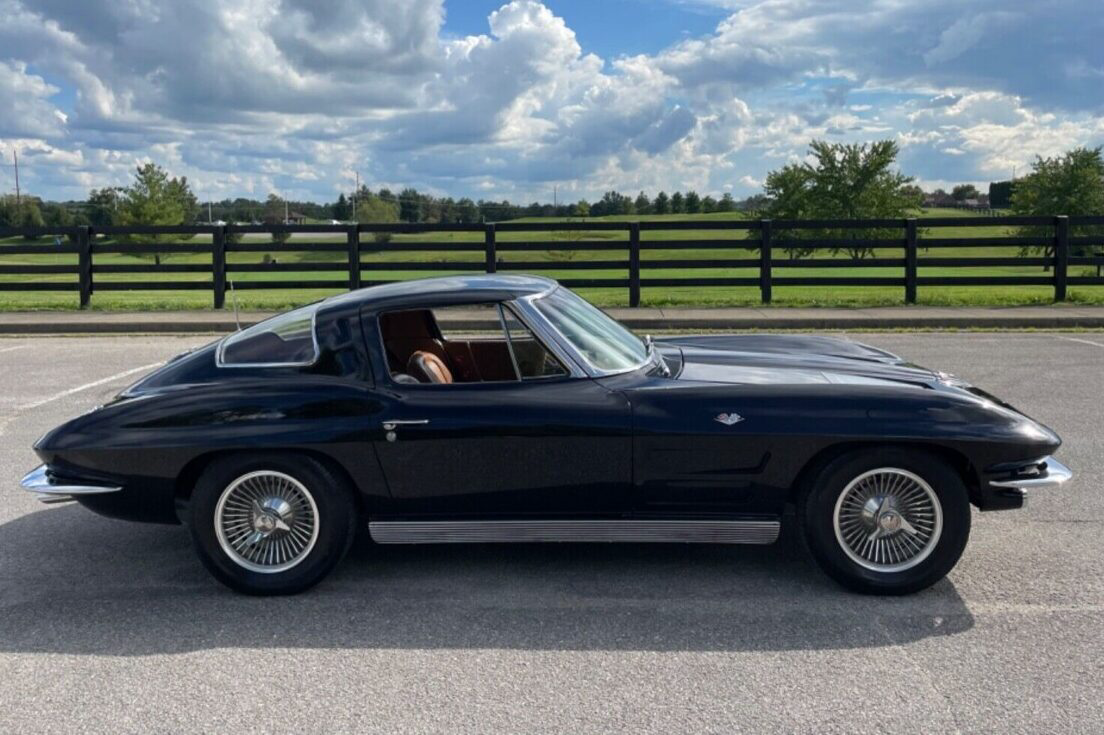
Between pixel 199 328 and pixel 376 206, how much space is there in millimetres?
61603

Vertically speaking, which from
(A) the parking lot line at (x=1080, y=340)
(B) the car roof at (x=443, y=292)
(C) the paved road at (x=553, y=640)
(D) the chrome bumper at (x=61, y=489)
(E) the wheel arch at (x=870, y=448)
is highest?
(B) the car roof at (x=443, y=292)

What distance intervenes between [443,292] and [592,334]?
0.72 meters

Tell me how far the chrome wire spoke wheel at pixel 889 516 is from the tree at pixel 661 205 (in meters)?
91.6

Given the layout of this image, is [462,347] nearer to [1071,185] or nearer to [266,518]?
[266,518]

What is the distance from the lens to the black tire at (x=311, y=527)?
4.39 meters

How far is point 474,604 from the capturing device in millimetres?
4328

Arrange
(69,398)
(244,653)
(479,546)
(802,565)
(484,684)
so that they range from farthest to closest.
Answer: (69,398) → (479,546) → (802,565) → (244,653) → (484,684)

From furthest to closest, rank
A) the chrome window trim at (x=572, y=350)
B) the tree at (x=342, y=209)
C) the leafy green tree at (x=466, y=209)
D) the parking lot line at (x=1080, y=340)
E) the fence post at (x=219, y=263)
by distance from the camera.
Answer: the tree at (x=342, y=209)
the leafy green tree at (x=466, y=209)
the fence post at (x=219, y=263)
the parking lot line at (x=1080, y=340)
the chrome window trim at (x=572, y=350)

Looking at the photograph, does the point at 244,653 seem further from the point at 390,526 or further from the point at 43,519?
the point at 43,519

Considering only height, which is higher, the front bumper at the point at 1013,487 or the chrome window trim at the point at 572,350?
the chrome window trim at the point at 572,350

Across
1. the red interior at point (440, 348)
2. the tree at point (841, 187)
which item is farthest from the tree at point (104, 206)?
the red interior at point (440, 348)

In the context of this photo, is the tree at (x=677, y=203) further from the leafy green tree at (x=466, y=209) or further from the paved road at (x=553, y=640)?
the paved road at (x=553, y=640)

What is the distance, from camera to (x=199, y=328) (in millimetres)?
15086

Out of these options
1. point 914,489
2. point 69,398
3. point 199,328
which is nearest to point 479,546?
point 914,489
